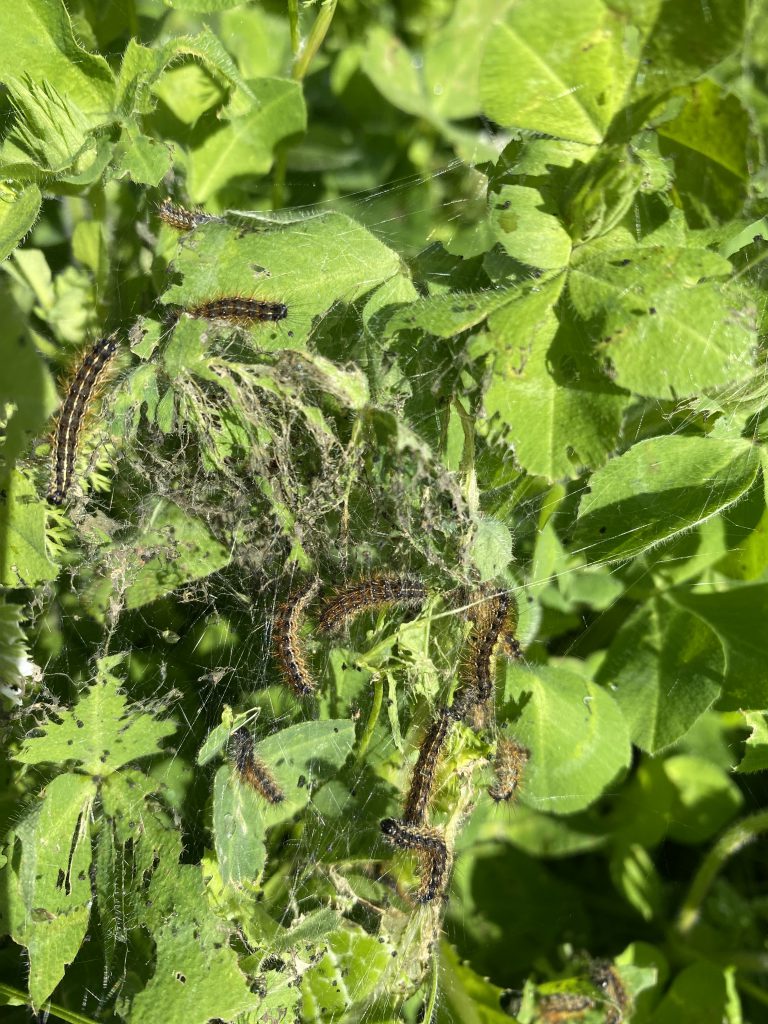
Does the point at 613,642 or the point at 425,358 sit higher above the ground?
the point at 425,358

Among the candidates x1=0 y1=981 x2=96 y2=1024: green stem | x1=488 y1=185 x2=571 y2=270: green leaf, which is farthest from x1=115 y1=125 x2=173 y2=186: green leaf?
x1=0 y1=981 x2=96 y2=1024: green stem

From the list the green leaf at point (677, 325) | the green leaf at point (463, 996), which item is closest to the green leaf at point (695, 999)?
the green leaf at point (463, 996)

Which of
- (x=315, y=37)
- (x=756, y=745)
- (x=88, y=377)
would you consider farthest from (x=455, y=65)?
(x=756, y=745)

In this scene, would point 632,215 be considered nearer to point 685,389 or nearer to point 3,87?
point 685,389

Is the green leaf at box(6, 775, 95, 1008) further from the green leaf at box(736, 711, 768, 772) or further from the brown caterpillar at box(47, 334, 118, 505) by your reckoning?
the green leaf at box(736, 711, 768, 772)

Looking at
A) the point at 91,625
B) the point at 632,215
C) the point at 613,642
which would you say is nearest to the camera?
the point at 632,215

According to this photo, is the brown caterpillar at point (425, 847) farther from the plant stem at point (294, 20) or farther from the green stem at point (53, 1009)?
the plant stem at point (294, 20)

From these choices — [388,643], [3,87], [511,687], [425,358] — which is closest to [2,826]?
[388,643]

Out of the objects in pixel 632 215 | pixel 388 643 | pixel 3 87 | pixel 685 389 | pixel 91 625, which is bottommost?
pixel 388 643
